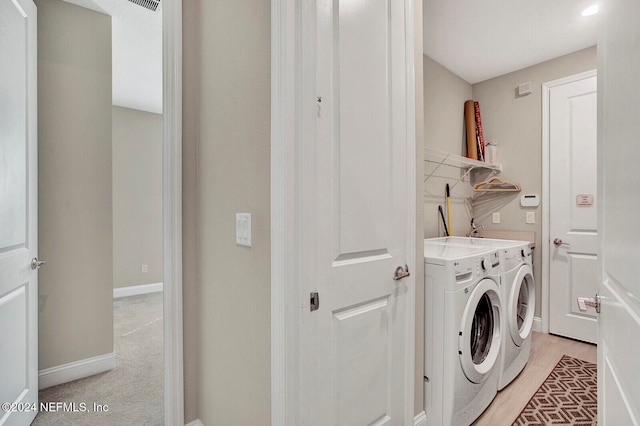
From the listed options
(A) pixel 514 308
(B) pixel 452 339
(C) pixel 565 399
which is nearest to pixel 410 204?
(B) pixel 452 339

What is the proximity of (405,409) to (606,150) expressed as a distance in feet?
4.42

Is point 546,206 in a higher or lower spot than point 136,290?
higher

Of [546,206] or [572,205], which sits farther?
[546,206]

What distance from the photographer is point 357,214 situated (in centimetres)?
124

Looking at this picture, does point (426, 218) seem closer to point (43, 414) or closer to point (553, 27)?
point (553, 27)

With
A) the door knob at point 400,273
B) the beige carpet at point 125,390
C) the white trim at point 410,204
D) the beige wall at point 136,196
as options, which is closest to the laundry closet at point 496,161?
the white trim at point 410,204

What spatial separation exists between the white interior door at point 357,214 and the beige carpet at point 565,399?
0.96 meters

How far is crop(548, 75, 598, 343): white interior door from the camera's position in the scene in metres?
2.84

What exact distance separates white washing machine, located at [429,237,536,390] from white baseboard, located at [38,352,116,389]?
9.20 ft

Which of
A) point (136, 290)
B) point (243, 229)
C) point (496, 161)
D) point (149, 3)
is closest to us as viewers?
point (243, 229)

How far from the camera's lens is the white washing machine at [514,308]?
6.70 ft

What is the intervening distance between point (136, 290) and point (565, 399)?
5018mm

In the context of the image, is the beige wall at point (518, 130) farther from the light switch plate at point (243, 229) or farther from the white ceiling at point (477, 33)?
the light switch plate at point (243, 229)

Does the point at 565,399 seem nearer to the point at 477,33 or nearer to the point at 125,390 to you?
the point at 477,33
